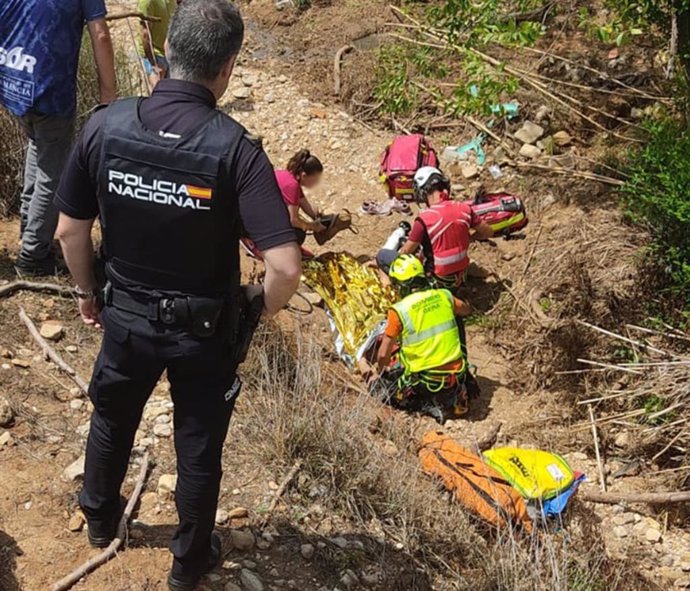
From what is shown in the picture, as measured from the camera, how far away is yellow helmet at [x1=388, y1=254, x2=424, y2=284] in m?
5.80

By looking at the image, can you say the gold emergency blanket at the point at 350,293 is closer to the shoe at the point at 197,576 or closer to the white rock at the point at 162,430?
the white rock at the point at 162,430

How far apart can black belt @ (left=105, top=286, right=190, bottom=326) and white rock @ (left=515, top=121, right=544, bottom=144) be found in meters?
5.84

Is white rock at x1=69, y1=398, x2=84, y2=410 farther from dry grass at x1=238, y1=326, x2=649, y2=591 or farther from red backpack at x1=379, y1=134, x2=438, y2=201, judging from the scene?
red backpack at x1=379, y1=134, x2=438, y2=201

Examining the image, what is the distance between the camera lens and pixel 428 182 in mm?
6320

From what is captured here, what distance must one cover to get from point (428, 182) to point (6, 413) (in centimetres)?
367

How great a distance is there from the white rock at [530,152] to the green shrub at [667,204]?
1.97m

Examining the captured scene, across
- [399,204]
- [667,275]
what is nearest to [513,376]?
[667,275]

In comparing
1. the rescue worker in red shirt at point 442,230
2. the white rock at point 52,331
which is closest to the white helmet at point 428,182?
the rescue worker in red shirt at point 442,230

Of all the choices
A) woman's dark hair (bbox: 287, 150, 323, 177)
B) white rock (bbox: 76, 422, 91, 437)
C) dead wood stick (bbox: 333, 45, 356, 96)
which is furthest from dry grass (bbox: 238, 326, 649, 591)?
dead wood stick (bbox: 333, 45, 356, 96)

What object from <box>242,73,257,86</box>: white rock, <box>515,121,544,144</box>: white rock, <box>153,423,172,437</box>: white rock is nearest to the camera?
<box>153,423,172,437</box>: white rock

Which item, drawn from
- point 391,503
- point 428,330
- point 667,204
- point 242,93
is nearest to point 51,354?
point 391,503

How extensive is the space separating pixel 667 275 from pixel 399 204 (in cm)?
272

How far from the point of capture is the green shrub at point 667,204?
5082 millimetres

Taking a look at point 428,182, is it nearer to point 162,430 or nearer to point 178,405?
point 162,430
